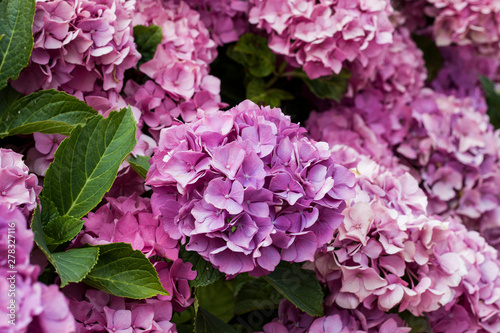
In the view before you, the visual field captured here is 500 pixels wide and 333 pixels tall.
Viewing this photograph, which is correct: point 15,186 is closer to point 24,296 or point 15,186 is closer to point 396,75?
point 24,296

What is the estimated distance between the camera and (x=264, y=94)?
1.15 metres

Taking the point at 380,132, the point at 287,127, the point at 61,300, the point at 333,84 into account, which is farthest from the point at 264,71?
the point at 61,300

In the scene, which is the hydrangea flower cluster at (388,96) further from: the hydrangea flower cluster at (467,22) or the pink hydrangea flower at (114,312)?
the pink hydrangea flower at (114,312)

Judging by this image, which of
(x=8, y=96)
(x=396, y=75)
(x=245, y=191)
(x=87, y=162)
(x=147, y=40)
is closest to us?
(x=245, y=191)

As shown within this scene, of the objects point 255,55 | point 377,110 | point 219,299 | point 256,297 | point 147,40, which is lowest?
point 219,299

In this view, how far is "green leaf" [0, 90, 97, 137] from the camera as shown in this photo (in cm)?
78

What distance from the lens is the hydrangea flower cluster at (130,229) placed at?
27.6 inches

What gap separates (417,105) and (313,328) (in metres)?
0.72

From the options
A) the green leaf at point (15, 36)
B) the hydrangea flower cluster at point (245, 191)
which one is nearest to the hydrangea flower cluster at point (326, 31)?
the hydrangea flower cluster at point (245, 191)

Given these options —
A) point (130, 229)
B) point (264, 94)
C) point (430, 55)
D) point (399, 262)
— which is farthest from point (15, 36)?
point (430, 55)

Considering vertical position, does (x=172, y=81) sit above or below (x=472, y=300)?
above

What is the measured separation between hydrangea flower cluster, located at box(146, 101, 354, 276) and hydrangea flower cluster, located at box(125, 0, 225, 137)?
215 mm

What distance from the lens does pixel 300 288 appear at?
0.77m

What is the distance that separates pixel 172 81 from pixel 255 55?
1.00 feet
